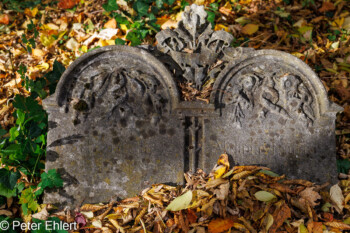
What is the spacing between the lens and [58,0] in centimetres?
443

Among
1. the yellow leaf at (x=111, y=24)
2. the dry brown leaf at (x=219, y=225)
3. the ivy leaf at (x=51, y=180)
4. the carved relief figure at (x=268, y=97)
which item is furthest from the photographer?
the yellow leaf at (x=111, y=24)

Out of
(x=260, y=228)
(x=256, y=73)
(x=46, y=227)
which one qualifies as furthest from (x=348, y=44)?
(x=46, y=227)

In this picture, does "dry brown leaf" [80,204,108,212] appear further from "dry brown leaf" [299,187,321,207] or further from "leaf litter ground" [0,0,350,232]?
"dry brown leaf" [299,187,321,207]

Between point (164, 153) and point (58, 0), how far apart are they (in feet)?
10.4

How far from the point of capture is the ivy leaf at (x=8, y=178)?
2.52 m

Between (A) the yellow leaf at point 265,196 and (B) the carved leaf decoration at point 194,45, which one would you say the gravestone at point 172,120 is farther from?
(A) the yellow leaf at point 265,196

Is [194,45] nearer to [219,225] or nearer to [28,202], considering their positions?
[219,225]

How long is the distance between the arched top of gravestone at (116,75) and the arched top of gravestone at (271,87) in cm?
47

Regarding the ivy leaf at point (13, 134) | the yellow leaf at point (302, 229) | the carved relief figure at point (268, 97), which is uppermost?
the carved relief figure at point (268, 97)

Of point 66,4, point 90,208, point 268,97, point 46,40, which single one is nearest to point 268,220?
point 268,97

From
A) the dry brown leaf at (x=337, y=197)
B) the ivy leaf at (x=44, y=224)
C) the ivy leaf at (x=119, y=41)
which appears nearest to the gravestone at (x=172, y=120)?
the dry brown leaf at (x=337, y=197)

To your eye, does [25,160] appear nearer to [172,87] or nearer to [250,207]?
[172,87]

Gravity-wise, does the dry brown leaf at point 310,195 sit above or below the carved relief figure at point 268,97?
below

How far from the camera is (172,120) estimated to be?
8.70 feet
